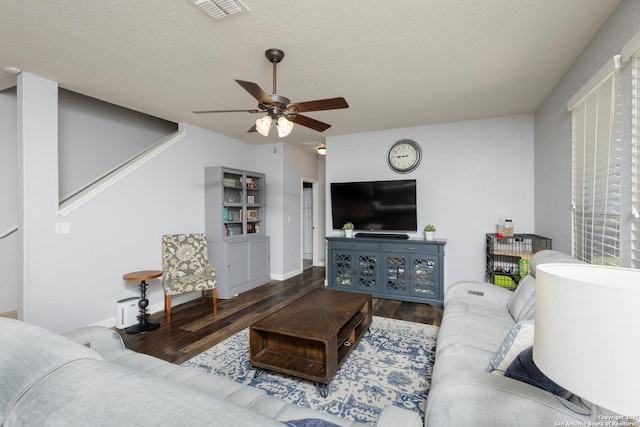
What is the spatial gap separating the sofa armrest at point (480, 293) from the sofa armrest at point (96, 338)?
8.77 ft

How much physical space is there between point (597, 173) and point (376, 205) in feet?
8.76

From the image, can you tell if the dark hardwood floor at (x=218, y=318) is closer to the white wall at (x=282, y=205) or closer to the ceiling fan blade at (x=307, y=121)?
the white wall at (x=282, y=205)

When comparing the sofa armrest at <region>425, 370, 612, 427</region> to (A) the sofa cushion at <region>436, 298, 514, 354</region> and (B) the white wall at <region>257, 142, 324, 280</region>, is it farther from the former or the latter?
(B) the white wall at <region>257, 142, 324, 280</region>

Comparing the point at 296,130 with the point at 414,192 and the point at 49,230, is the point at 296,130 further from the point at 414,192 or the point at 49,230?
Result: the point at 49,230

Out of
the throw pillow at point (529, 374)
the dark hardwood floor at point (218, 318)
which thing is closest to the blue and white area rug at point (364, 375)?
the dark hardwood floor at point (218, 318)

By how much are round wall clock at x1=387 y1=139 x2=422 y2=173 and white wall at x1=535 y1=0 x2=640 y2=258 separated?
151 cm

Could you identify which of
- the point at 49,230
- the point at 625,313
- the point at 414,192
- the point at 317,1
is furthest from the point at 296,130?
the point at 625,313

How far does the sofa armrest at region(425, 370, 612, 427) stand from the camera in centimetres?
99

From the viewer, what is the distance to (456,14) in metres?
1.88

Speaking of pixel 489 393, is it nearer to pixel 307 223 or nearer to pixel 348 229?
pixel 348 229

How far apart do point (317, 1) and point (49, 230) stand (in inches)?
127

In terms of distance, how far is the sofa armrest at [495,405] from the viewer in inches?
39.2

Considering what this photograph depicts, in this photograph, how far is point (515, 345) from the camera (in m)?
1.27

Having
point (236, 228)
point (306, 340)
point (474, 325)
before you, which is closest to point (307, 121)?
point (306, 340)
